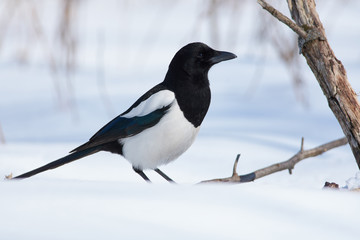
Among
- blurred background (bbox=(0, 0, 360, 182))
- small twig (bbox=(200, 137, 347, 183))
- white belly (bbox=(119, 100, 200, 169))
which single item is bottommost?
small twig (bbox=(200, 137, 347, 183))

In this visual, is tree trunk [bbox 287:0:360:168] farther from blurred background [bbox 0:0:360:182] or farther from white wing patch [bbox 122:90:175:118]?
blurred background [bbox 0:0:360:182]

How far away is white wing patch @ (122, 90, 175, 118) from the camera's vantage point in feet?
9.47

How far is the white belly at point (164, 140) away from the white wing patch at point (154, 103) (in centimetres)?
4

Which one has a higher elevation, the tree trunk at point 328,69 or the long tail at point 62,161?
the long tail at point 62,161

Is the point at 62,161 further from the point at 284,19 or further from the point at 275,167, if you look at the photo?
the point at 284,19

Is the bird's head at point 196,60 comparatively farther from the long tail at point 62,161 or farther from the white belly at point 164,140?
the long tail at point 62,161

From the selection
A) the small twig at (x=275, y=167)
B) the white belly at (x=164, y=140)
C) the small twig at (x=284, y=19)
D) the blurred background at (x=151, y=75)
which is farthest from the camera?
the blurred background at (x=151, y=75)

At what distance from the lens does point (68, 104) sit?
5691 millimetres

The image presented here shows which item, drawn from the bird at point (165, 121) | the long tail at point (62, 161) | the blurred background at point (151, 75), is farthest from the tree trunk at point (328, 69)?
the blurred background at point (151, 75)

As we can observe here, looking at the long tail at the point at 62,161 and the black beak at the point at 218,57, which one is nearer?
the long tail at the point at 62,161

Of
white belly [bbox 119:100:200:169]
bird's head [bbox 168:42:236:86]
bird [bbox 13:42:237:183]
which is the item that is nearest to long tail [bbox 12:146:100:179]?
bird [bbox 13:42:237:183]

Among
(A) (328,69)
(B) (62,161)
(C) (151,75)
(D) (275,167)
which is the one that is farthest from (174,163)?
(C) (151,75)

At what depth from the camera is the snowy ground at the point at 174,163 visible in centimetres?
162

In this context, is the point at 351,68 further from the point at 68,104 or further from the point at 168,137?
the point at 168,137
